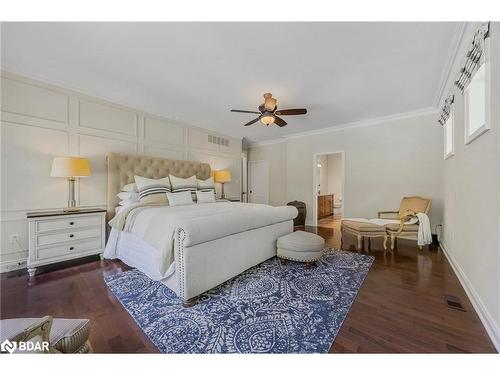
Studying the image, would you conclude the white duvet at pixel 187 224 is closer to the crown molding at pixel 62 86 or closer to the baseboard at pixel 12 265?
the baseboard at pixel 12 265

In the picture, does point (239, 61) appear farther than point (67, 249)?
No

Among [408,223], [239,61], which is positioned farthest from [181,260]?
[408,223]

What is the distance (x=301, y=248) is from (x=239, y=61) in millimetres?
2529

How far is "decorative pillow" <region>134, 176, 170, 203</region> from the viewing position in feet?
10.9

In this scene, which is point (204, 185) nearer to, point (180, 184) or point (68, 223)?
point (180, 184)

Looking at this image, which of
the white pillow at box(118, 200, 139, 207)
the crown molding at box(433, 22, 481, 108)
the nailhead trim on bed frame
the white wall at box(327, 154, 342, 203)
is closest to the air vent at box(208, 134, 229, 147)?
the white pillow at box(118, 200, 139, 207)

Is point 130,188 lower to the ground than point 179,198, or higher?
higher

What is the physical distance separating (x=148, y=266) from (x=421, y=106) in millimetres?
5501

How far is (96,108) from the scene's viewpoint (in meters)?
3.38

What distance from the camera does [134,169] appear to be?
147 inches

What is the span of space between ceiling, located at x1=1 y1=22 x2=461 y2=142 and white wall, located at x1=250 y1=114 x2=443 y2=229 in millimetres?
700

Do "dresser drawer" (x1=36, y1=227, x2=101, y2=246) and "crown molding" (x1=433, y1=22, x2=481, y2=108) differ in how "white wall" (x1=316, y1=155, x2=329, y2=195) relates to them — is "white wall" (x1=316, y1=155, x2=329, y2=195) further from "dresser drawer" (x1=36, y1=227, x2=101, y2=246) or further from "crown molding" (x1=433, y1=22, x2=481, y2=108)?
"dresser drawer" (x1=36, y1=227, x2=101, y2=246)

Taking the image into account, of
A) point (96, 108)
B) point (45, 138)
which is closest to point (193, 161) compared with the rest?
point (96, 108)
